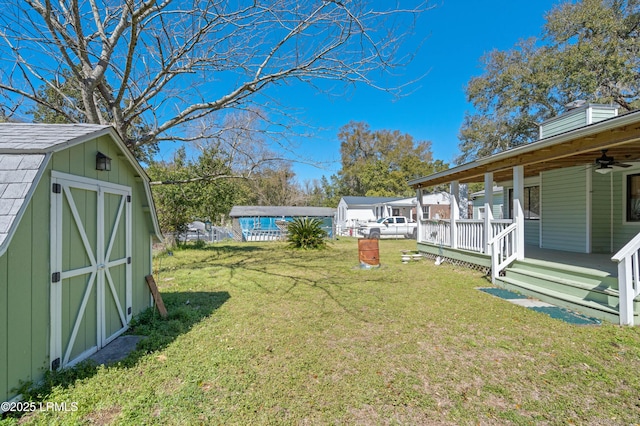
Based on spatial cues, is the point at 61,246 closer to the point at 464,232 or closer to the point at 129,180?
→ the point at 129,180

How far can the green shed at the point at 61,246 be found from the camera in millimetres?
2627

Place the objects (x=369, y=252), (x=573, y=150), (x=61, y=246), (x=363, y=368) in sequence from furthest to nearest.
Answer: (x=369, y=252)
(x=573, y=150)
(x=363, y=368)
(x=61, y=246)

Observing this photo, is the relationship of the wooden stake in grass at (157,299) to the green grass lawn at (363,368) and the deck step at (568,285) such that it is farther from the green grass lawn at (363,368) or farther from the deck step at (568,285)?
the deck step at (568,285)

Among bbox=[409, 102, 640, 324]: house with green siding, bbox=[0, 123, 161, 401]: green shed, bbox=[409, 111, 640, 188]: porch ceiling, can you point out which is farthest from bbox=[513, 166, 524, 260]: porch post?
bbox=[0, 123, 161, 401]: green shed

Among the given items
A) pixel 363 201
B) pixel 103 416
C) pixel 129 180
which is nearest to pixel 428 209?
pixel 363 201

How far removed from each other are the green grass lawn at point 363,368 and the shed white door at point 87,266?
1.54ft

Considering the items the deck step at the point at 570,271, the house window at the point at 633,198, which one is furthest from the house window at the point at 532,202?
the deck step at the point at 570,271

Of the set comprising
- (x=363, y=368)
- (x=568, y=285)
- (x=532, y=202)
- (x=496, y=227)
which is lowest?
(x=363, y=368)

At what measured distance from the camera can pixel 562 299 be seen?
18.1 feet

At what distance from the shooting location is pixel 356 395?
2936mm

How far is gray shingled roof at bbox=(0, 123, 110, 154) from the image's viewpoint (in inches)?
113

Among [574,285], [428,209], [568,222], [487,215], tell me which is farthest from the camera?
[428,209]

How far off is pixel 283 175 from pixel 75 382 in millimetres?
36474

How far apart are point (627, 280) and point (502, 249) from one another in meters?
3.11
